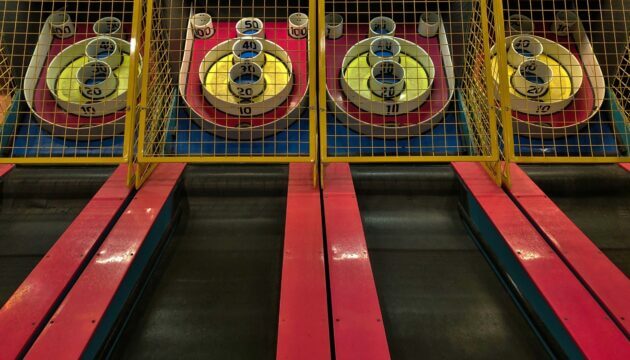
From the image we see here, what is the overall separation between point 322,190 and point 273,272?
1.48ft

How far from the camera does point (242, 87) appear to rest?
2203mm

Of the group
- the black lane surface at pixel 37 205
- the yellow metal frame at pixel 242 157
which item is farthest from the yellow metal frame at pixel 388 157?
the black lane surface at pixel 37 205

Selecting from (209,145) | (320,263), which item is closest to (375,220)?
(320,263)

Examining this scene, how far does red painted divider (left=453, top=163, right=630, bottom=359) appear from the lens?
1.18 m

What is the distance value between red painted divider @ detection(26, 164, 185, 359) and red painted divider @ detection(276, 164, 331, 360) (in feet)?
1.79

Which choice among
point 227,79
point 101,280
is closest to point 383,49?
point 227,79

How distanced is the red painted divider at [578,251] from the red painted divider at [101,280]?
1518 millimetres

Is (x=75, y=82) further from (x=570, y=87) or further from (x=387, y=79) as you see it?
(x=570, y=87)

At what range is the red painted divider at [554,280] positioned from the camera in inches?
46.6

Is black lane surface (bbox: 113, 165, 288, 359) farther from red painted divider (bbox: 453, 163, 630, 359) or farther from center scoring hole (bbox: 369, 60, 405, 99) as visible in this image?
red painted divider (bbox: 453, 163, 630, 359)

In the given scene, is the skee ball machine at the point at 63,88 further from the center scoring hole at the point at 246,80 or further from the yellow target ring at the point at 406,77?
the yellow target ring at the point at 406,77

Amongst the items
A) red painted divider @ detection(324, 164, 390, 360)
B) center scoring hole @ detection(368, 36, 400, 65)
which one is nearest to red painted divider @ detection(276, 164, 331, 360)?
red painted divider @ detection(324, 164, 390, 360)

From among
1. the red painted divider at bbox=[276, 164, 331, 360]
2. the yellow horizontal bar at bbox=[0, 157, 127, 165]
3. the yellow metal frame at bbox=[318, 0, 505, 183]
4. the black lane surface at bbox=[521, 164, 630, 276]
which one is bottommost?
the red painted divider at bbox=[276, 164, 331, 360]

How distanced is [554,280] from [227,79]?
6.02 feet
